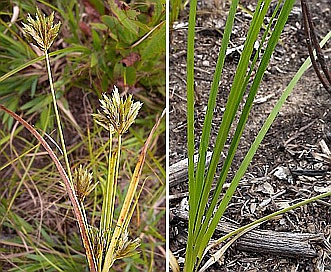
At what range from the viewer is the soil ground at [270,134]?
620 mm

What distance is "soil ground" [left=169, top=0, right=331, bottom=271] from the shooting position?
2.03ft

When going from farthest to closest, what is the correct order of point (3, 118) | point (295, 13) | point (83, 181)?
point (3, 118) → point (295, 13) → point (83, 181)

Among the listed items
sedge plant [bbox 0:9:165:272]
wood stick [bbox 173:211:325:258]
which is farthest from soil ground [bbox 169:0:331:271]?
sedge plant [bbox 0:9:165:272]

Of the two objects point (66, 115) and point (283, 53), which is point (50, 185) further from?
point (283, 53)

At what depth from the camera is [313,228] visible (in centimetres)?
63

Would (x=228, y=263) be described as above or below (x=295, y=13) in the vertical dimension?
A: below

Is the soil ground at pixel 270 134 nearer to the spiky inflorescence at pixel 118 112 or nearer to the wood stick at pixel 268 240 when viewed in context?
the wood stick at pixel 268 240

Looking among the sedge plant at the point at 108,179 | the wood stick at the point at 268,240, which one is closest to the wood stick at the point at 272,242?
the wood stick at the point at 268,240

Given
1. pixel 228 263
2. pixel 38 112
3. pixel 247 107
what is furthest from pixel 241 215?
pixel 38 112

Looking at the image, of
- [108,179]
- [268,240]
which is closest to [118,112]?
[108,179]

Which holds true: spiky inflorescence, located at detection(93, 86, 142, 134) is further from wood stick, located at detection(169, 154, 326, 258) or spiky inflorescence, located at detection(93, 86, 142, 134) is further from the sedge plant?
wood stick, located at detection(169, 154, 326, 258)

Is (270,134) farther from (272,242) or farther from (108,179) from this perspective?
(108,179)

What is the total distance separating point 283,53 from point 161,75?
23 cm

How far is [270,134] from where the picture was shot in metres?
0.66
